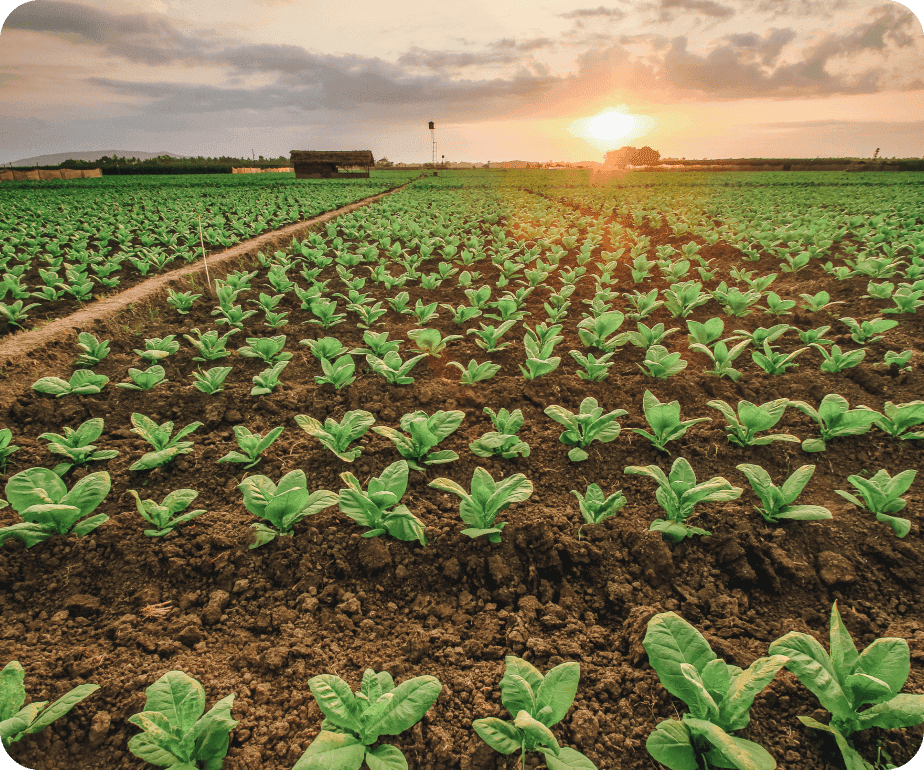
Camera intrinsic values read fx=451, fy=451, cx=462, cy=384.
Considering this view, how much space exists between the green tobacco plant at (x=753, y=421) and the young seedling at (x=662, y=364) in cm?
63

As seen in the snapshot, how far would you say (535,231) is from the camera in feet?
31.0

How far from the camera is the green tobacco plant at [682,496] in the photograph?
6.52ft

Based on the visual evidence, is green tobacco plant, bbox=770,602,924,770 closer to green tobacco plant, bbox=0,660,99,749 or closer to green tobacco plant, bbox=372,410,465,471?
green tobacco plant, bbox=372,410,465,471

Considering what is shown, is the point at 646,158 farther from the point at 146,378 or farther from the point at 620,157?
the point at 146,378

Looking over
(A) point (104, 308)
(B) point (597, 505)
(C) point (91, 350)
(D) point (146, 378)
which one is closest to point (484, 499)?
(B) point (597, 505)

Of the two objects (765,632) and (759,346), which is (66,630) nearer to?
(765,632)

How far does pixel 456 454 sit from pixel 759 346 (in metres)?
3.12

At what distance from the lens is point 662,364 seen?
A: 132 inches

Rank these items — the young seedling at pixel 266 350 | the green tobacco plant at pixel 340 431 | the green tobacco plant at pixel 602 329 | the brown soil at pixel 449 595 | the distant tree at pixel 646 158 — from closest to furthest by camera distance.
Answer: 1. the brown soil at pixel 449 595
2. the green tobacco plant at pixel 340 431
3. the young seedling at pixel 266 350
4. the green tobacco plant at pixel 602 329
5. the distant tree at pixel 646 158

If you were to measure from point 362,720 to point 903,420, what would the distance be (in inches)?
129

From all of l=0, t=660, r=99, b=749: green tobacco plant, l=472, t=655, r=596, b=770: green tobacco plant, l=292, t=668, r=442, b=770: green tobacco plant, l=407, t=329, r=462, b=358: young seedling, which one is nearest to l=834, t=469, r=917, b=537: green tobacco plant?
l=472, t=655, r=596, b=770: green tobacco plant

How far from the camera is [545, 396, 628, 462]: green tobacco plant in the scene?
8.57 ft

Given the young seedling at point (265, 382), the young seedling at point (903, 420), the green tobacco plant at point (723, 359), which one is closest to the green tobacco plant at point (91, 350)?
the young seedling at point (265, 382)

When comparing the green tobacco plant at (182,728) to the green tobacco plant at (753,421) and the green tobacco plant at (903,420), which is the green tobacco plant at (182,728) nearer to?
the green tobacco plant at (753,421)
